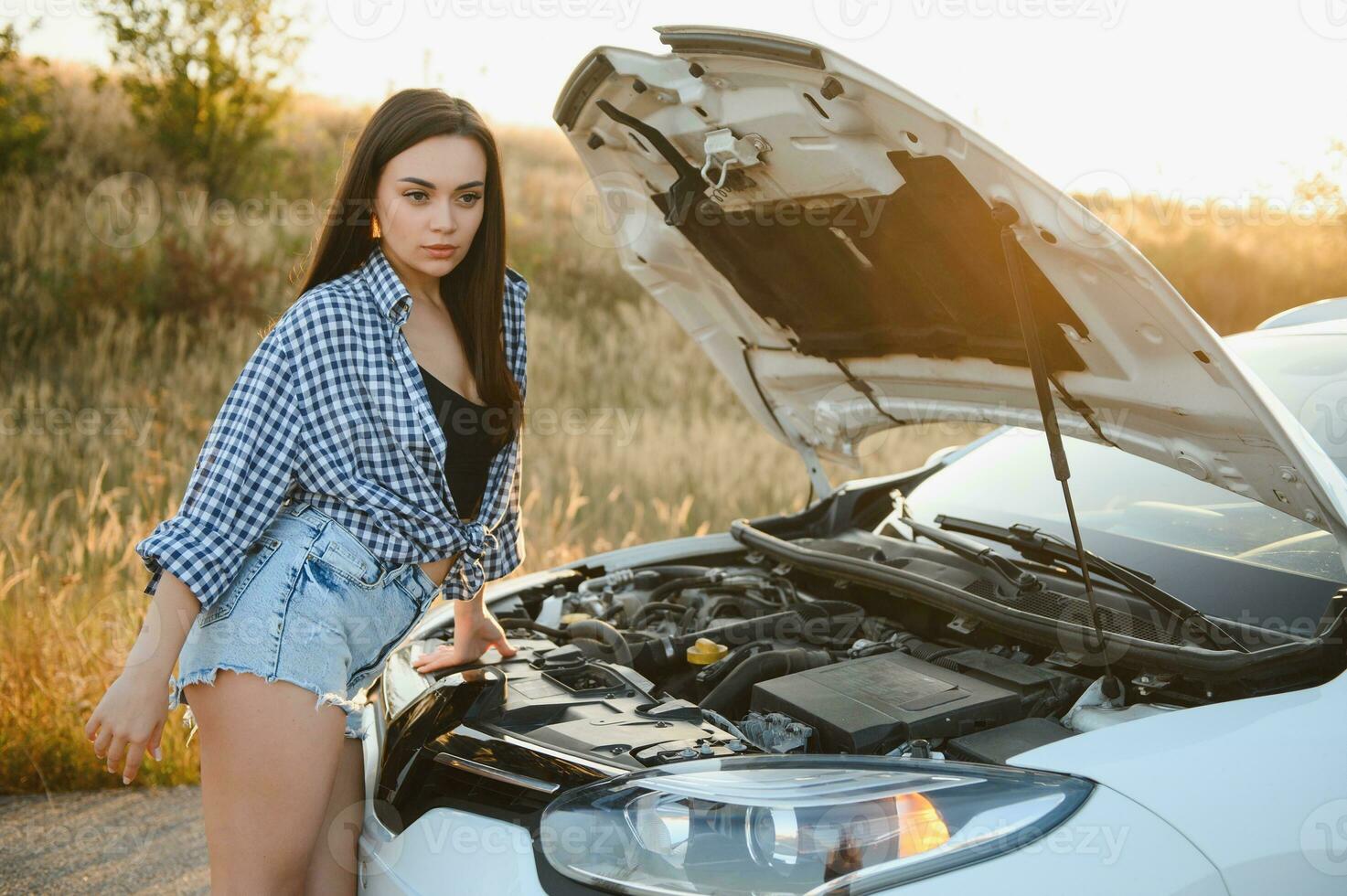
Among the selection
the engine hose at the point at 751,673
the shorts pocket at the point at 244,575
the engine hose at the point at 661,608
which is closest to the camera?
the shorts pocket at the point at 244,575

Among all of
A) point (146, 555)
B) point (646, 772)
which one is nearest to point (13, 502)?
point (146, 555)

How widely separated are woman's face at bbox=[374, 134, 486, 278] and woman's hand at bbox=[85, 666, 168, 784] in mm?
906

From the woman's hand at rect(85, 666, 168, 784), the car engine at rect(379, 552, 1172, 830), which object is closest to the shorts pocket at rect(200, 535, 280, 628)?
the woman's hand at rect(85, 666, 168, 784)

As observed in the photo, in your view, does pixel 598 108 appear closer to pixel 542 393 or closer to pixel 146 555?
pixel 146 555

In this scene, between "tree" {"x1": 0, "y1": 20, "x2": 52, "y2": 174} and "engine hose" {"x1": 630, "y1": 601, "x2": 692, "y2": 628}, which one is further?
"tree" {"x1": 0, "y1": 20, "x2": 52, "y2": 174}

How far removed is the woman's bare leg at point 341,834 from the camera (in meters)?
1.91

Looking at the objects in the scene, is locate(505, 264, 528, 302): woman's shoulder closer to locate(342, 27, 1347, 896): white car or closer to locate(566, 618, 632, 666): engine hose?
locate(342, 27, 1347, 896): white car

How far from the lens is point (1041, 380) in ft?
6.46

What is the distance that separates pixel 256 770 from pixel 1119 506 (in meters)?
2.02

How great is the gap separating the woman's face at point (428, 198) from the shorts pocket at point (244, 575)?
615 millimetres

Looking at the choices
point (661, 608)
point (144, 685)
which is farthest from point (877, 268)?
point (144, 685)

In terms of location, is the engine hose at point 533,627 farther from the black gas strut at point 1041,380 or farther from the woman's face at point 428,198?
the black gas strut at point 1041,380

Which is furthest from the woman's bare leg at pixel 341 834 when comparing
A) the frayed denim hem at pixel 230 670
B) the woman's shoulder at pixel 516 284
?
the woman's shoulder at pixel 516 284

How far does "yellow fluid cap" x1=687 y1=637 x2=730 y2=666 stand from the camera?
2.40 m
